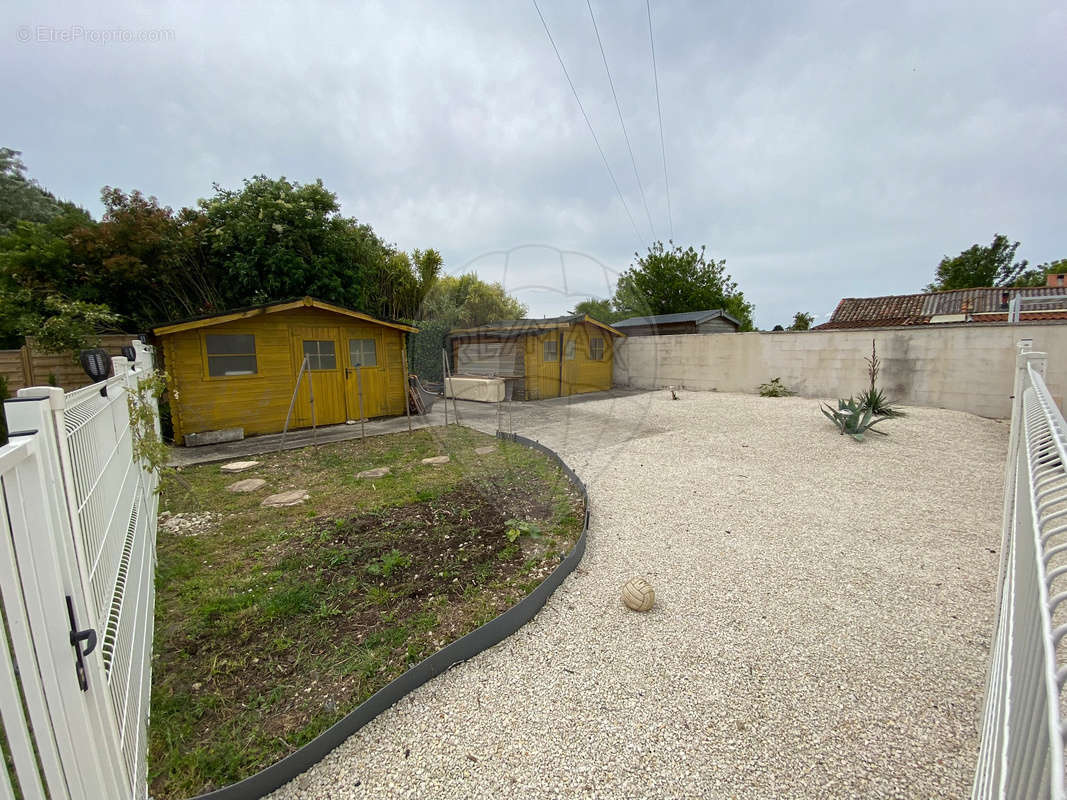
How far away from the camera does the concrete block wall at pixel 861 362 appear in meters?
8.22

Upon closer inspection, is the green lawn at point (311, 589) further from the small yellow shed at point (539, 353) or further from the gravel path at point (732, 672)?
the small yellow shed at point (539, 353)

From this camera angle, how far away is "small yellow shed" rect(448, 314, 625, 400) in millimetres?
11638

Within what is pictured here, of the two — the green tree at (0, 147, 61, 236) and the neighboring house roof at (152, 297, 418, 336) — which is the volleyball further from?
the green tree at (0, 147, 61, 236)

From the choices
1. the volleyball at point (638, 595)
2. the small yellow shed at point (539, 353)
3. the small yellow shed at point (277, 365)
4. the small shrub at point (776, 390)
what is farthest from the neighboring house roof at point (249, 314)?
the small shrub at point (776, 390)

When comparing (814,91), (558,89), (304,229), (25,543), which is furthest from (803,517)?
(304,229)

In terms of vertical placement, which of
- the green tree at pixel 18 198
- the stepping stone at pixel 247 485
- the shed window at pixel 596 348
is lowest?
the stepping stone at pixel 247 485

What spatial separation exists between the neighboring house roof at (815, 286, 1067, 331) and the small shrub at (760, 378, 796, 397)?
256 inches

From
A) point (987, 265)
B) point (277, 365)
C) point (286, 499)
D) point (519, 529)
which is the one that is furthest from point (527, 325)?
point (987, 265)

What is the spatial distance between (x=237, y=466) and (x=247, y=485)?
0.99 m

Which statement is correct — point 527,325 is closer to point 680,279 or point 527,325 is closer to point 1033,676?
point 1033,676

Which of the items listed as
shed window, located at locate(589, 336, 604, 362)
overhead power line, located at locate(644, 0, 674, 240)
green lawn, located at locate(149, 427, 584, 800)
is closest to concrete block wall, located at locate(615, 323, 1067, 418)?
shed window, located at locate(589, 336, 604, 362)

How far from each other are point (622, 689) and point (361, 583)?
72.6 inches

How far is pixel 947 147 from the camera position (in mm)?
9031

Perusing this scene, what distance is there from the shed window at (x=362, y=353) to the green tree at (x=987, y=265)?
33.1m
